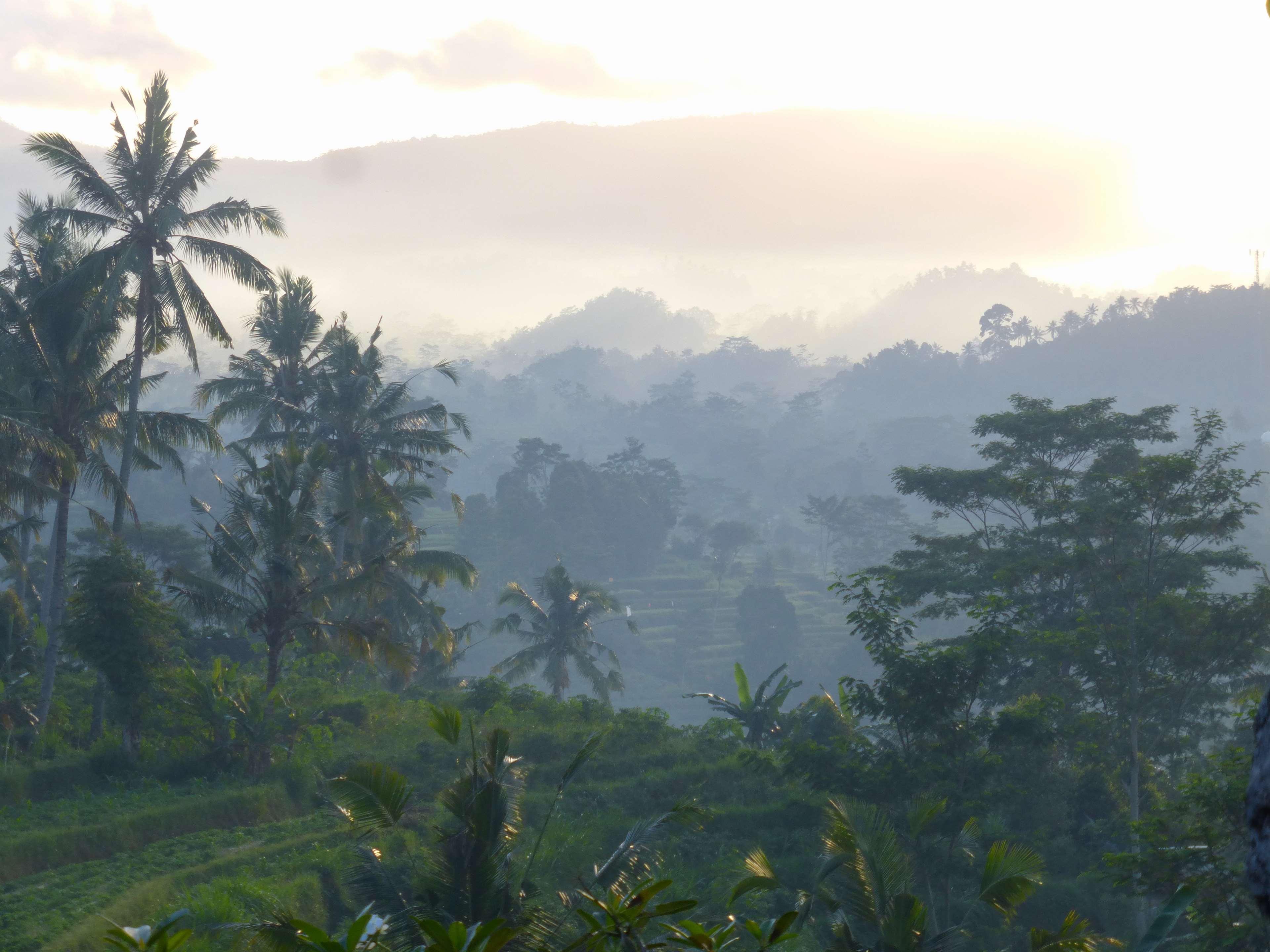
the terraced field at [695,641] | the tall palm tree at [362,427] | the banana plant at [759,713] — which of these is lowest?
the terraced field at [695,641]

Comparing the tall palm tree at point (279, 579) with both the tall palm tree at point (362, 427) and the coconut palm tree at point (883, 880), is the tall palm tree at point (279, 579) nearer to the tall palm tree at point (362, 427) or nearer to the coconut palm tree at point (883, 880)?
the tall palm tree at point (362, 427)

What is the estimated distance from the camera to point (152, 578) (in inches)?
727

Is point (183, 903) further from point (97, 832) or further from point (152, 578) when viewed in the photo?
point (152, 578)

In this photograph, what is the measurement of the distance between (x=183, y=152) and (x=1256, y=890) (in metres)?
21.6

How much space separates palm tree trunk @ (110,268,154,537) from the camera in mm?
19797

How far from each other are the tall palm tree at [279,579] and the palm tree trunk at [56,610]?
2.24 meters

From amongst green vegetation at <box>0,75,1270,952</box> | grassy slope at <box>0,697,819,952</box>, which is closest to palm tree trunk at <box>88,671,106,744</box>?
green vegetation at <box>0,75,1270,952</box>

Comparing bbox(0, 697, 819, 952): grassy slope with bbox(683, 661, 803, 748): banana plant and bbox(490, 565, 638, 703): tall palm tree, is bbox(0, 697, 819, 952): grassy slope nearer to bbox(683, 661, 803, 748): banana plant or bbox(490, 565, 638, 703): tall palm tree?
bbox(683, 661, 803, 748): banana plant

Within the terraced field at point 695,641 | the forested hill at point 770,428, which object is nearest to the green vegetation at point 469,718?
the forested hill at point 770,428

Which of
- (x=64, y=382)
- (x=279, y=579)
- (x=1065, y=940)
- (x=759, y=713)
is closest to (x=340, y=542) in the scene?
(x=279, y=579)

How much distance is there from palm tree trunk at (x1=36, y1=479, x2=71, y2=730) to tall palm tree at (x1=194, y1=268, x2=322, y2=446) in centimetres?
675

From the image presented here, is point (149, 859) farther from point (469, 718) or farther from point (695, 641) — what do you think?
point (695, 641)

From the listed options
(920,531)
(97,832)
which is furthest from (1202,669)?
(920,531)

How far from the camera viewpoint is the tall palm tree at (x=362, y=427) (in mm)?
27812
